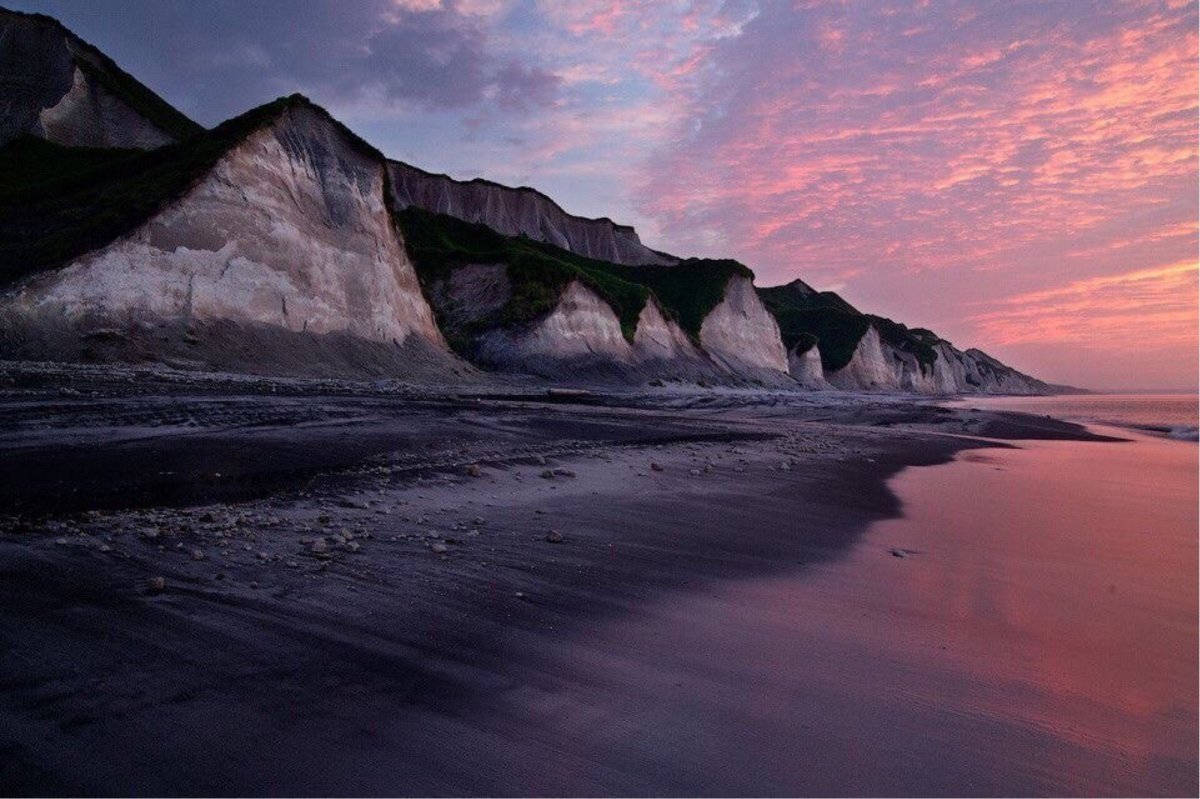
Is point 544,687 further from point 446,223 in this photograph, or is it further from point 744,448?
point 446,223

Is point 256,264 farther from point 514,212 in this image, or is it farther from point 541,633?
point 514,212

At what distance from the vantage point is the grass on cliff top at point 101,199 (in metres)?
16.4

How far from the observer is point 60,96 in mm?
37250

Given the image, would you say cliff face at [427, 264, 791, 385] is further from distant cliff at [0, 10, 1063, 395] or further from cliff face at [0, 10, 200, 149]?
cliff face at [0, 10, 200, 149]

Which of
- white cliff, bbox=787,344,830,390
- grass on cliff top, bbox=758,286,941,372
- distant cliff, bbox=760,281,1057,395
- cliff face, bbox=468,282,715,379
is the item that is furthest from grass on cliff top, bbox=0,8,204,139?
distant cliff, bbox=760,281,1057,395

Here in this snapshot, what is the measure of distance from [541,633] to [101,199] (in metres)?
22.8

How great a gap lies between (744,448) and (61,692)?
34.7 ft

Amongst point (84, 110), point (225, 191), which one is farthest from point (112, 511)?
point (84, 110)

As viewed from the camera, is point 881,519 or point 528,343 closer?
point 881,519

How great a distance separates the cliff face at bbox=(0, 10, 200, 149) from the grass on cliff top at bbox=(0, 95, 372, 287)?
775 inches

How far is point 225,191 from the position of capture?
20.4 meters

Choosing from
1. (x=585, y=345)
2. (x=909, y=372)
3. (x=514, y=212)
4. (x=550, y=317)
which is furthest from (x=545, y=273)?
(x=909, y=372)

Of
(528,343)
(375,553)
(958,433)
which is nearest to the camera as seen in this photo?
(375,553)

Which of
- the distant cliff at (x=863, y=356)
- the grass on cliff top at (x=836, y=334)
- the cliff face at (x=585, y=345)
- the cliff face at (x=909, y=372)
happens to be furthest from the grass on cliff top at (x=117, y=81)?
the cliff face at (x=909, y=372)
